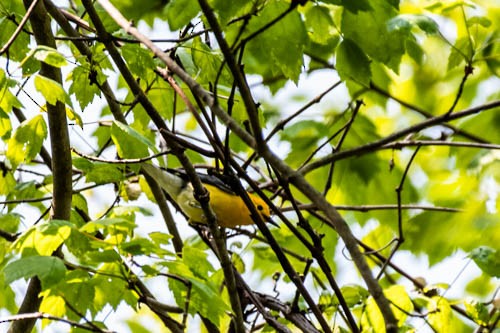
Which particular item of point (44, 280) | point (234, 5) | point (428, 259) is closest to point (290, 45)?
point (234, 5)

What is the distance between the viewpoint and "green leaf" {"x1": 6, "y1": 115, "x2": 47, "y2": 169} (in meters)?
2.77

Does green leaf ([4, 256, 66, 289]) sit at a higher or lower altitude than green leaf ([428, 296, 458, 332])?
lower

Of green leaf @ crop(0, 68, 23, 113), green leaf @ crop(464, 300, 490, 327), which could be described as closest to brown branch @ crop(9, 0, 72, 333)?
green leaf @ crop(0, 68, 23, 113)

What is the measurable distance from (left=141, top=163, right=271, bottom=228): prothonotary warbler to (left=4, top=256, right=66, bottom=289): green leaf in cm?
184

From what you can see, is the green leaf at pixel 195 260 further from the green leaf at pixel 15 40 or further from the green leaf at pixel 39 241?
the green leaf at pixel 15 40

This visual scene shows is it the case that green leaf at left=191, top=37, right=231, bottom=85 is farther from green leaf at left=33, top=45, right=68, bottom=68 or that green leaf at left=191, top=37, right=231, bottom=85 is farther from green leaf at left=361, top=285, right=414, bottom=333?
green leaf at left=361, top=285, right=414, bottom=333

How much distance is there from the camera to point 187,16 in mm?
2512

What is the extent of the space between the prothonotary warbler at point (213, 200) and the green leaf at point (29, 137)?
105 centimetres

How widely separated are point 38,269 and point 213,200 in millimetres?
3051

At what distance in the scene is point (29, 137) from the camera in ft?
9.10

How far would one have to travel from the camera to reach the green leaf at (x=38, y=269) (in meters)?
1.92

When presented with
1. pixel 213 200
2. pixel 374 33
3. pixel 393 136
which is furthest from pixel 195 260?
pixel 213 200

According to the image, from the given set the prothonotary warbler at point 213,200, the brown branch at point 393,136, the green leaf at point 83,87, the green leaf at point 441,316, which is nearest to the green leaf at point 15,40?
the green leaf at point 83,87

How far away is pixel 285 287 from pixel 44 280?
2.54 meters
